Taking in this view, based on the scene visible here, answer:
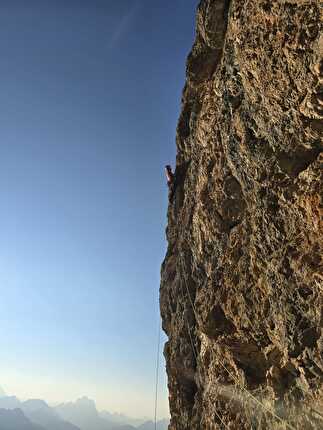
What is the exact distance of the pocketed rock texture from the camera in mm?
11180

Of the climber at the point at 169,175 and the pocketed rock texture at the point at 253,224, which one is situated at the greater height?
A: the climber at the point at 169,175

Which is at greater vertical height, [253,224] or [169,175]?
[169,175]

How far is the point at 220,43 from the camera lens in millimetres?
16844

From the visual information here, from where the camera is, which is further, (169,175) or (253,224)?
(169,175)

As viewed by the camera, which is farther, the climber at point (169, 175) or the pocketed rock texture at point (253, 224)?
the climber at point (169, 175)

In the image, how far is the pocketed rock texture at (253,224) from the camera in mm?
11180

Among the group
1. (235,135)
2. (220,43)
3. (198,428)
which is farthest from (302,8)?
(198,428)

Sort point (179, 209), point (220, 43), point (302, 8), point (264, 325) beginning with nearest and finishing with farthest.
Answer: point (302, 8), point (264, 325), point (220, 43), point (179, 209)

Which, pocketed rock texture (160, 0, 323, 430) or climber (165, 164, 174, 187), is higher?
climber (165, 164, 174, 187)

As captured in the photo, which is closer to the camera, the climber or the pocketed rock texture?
the pocketed rock texture

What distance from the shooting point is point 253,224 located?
549 inches

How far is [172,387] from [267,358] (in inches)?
329

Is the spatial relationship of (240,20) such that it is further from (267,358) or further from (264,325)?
(267,358)

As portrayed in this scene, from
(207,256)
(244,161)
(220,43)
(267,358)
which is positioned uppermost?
(220,43)
